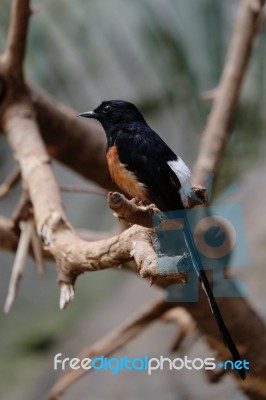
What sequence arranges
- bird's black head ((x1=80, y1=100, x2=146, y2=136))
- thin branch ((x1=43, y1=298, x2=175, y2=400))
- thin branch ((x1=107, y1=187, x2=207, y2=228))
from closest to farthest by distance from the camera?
thin branch ((x1=107, y1=187, x2=207, y2=228))
bird's black head ((x1=80, y1=100, x2=146, y2=136))
thin branch ((x1=43, y1=298, x2=175, y2=400))

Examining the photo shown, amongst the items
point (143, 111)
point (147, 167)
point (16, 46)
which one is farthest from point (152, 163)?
point (16, 46)

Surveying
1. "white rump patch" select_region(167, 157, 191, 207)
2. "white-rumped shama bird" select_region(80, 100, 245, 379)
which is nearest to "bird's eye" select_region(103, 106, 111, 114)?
"white-rumped shama bird" select_region(80, 100, 245, 379)

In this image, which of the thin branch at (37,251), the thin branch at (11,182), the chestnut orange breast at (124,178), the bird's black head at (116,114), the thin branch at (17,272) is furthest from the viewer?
the thin branch at (11,182)

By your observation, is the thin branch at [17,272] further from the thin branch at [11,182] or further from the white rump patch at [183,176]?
the white rump patch at [183,176]

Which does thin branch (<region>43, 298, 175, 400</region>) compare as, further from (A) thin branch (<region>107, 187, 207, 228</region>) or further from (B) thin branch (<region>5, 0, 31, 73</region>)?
(A) thin branch (<region>107, 187, 207, 228</region>)

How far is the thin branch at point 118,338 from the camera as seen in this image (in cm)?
161

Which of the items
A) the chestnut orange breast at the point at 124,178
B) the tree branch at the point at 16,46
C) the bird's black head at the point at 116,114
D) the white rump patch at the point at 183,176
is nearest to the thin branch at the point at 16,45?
the tree branch at the point at 16,46

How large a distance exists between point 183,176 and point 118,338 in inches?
36.8

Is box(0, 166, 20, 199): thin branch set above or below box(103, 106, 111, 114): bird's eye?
below

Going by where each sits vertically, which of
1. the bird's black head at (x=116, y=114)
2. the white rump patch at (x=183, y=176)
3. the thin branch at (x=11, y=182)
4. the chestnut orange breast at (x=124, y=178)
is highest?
the bird's black head at (x=116, y=114)

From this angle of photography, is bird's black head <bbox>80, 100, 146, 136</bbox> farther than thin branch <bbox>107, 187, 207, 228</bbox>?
Yes

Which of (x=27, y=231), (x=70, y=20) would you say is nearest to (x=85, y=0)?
(x=70, y=20)

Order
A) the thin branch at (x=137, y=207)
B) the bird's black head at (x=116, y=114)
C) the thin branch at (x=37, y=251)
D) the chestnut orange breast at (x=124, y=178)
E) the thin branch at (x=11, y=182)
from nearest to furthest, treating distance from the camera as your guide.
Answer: the thin branch at (x=137, y=207) < the chestnut orange breast at (x=124, y=178) < the bird's black head at (x=116, y=114) < the thin branch at (x=37, y=251) < the thin branch at (x=11, y=182)

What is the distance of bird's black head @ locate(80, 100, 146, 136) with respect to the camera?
1026 mm
